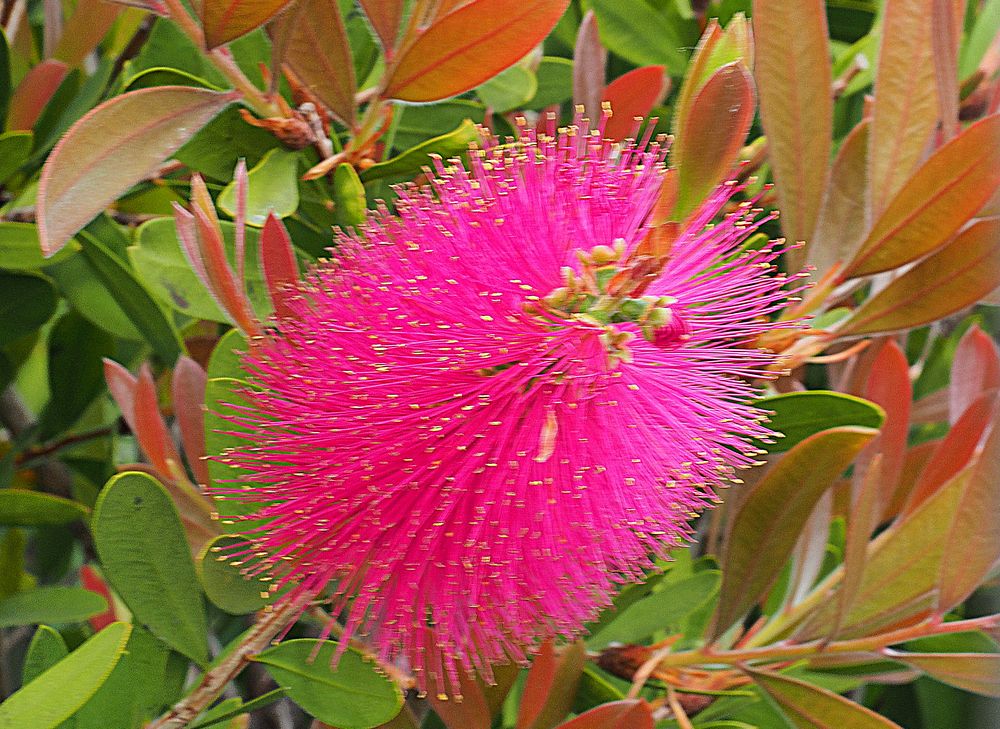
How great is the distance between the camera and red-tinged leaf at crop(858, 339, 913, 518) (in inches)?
30.0

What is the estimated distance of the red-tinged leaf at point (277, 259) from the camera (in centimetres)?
61

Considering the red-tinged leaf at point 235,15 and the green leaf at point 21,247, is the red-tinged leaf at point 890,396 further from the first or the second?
the green leaf at point 21,247

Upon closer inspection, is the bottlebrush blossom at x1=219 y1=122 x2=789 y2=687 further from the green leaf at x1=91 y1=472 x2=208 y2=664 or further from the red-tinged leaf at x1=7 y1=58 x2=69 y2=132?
the red-tinged leaf at x1=7 y1=58 x2=69 y2=132

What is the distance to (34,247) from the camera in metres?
0.75

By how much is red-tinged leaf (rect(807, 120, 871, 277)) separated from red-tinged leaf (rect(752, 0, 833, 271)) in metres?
0.03

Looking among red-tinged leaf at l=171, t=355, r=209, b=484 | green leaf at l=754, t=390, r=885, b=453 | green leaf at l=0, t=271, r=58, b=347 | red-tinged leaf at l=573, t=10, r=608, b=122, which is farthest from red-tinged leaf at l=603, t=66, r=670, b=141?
green leaf at l=0, t=271, r=58, b=347

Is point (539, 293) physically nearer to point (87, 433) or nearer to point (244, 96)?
point (244, 96)

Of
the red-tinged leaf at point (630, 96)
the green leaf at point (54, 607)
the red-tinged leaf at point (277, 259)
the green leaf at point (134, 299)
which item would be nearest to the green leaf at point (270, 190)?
the red-tinged leaf at point (277, 259)

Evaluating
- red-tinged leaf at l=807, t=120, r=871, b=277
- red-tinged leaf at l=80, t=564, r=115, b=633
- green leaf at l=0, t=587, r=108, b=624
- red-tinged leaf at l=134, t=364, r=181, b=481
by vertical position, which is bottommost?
red-tinged leaf at l=80, t=564, r=115, b=633

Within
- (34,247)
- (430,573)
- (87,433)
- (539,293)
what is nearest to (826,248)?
(539,293)

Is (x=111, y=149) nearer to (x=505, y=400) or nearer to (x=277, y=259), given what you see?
(x=277, y=259)

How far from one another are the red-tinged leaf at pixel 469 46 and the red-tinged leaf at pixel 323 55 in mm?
43

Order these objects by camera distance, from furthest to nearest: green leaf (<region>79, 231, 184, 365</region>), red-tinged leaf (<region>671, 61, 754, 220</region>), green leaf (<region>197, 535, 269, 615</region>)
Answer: green leaf (<region>79, 231, 184, 365</region>)
green leaf (<region>197, 535, 269, 615</region>)
red-tinged leaf (<region>671, 61, 754, 220</region>)

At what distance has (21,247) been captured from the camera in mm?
750
